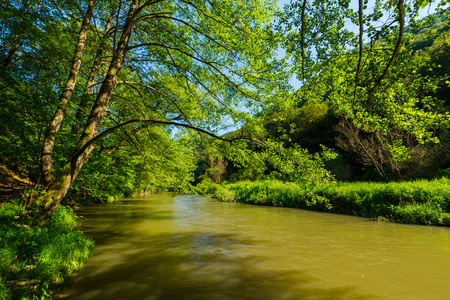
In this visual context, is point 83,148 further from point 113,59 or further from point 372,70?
point 372,70

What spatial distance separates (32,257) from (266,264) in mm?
4975

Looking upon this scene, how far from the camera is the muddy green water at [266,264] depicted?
12.9 ft

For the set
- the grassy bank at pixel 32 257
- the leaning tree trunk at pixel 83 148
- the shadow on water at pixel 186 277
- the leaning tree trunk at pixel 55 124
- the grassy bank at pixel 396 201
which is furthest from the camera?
the grassy bank at pixel 396 201

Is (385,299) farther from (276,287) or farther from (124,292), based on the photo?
(124,292)

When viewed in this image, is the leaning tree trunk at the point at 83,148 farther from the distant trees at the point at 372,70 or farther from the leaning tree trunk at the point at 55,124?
the distant trees at the point at 372,70

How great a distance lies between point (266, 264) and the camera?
17.4ft

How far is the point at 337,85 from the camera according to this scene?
4.58 m

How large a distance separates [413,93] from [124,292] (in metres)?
6.70

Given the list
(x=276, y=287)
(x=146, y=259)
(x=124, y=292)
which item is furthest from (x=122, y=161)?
(x=276, y=287)

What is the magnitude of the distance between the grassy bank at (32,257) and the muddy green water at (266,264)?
15.0 inches

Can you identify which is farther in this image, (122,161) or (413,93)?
(122,161)

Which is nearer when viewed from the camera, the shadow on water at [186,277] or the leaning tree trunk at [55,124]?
the shadow on water at [186,277]

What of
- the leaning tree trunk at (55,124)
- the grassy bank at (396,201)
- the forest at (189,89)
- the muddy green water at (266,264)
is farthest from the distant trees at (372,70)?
the leaning tree trunk at (55,124)

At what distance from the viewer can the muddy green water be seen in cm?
393
